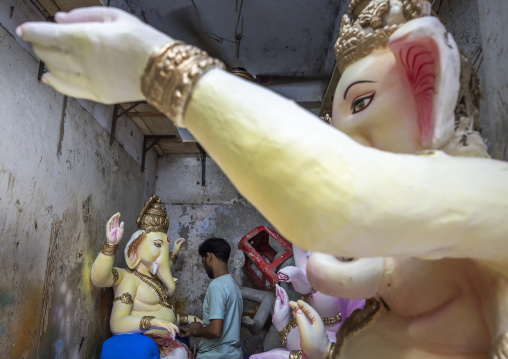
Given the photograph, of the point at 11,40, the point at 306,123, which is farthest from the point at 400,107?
the point at 11,40

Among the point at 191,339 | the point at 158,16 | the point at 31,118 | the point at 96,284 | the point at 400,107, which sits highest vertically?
the point at 158,16

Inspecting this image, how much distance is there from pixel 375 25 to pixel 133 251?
8.49 ft

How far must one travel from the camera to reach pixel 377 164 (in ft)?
2.02

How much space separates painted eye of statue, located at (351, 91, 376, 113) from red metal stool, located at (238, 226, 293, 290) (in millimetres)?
2896

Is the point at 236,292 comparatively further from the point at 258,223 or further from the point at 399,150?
the point at 399,150

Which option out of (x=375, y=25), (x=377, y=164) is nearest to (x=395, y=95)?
(x=375, y=25)

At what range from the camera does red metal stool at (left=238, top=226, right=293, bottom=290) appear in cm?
383

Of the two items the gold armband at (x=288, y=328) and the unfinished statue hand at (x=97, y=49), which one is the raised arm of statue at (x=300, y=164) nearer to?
the unfinished statue hand at (x=97, y=49)

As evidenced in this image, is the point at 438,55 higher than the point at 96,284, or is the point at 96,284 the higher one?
the point at 438,55

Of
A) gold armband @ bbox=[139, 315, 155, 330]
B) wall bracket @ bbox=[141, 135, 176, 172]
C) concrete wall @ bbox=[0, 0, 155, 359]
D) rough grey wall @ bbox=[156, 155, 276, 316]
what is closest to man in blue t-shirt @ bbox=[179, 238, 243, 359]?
gold armband @ bbox=[139, 315, 155, 330]

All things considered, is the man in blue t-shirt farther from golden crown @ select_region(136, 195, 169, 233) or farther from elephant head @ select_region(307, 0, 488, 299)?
elephant head @ select_region(307, 0, 488, 299)

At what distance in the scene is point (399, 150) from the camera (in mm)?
944

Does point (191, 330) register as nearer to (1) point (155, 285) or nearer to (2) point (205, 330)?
(2) point (205, 330)

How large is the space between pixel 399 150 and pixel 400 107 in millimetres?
99
